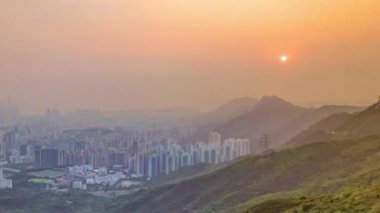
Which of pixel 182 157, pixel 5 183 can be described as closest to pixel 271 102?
pixel 182 157

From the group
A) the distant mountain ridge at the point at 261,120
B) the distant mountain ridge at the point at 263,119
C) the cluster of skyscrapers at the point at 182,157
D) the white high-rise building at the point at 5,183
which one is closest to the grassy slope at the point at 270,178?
the white high-rise building at the point at 5,183

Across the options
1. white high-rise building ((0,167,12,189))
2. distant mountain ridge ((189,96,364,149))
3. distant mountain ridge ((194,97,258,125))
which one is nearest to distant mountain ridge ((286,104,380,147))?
distant mountain ridge ((189,96,364,149))

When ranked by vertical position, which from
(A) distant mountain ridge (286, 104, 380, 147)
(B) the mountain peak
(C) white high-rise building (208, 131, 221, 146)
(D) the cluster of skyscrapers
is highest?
(B) the mountain peak

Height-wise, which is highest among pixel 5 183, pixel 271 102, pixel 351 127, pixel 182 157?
pixel 271 102

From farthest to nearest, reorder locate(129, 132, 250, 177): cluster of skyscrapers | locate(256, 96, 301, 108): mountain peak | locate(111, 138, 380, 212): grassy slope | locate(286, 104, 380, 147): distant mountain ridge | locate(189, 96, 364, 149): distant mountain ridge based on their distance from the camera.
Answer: locate(256, 96, 301, 108): mountain peak, locate(189, 96, 364, 149): distant mountain ridge, locate(129, 132, 250, 177): cluster of skyscrapers, locate(286, 104, 380, 147): distant mountain ridge, locate(111, 138, 380, 212): grassy slope

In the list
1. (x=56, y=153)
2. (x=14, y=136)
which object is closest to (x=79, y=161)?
(x=56, y=153)

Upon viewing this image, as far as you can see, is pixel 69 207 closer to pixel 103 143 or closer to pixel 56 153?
pixel 56 153

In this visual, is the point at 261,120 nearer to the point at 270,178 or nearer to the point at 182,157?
the point at 182,157

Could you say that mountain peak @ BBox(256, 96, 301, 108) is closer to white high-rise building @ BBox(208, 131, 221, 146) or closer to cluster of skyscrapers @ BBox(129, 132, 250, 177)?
white high-rise building @ BBox(208, 131, 221, 146)
